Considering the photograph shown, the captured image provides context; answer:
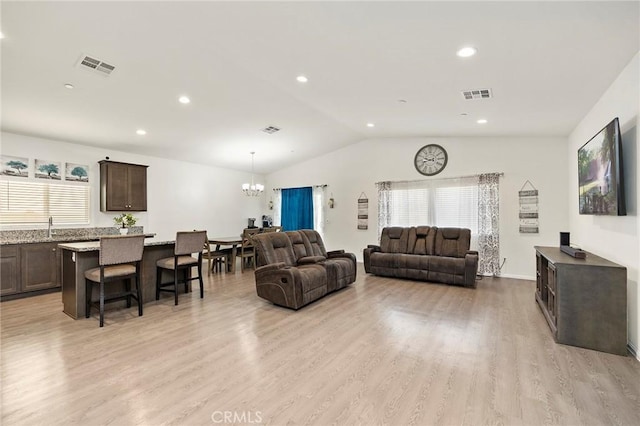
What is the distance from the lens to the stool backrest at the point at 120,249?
136 inches

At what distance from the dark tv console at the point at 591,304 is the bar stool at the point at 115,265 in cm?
464

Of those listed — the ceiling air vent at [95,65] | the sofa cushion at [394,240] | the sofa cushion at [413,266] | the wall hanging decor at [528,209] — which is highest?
the ceiling air vent at [95,65]

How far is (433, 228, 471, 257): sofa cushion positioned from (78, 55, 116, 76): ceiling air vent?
18.8 feet

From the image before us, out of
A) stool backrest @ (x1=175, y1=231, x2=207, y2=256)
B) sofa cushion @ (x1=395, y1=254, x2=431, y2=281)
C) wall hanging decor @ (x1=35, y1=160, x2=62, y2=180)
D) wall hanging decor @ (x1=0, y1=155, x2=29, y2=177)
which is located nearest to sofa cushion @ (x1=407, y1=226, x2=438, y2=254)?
sofa cushion @ (x1=395, y1=254, x2=431, y2=281)

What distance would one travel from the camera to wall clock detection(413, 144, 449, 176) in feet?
21.4

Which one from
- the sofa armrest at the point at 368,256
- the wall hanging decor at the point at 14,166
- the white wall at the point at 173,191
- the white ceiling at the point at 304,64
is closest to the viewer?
the white ceiling at the point at 304,64

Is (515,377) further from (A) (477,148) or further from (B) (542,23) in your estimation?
(A) (477,148)

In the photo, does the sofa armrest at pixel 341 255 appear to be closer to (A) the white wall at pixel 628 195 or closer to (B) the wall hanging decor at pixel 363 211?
(B) the wall hanging decor at pixel 363 211

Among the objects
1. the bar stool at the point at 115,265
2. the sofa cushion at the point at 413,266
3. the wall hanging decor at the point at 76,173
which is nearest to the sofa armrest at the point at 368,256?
the sofa cushion at the point at 413,266

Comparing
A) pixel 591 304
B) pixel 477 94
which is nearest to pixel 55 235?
pixel 477 94

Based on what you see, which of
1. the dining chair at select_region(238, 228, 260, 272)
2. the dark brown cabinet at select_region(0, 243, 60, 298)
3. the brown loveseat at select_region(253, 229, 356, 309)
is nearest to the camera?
the brown loveseat at select_region(253, 229, 356, 309)

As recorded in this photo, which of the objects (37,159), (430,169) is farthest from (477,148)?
(37,159)

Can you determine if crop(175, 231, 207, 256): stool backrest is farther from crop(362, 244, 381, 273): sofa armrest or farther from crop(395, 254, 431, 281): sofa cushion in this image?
crop(395, 254, 431, 281): sofa cushion

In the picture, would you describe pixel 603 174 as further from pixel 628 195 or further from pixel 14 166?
pixel 14 166
